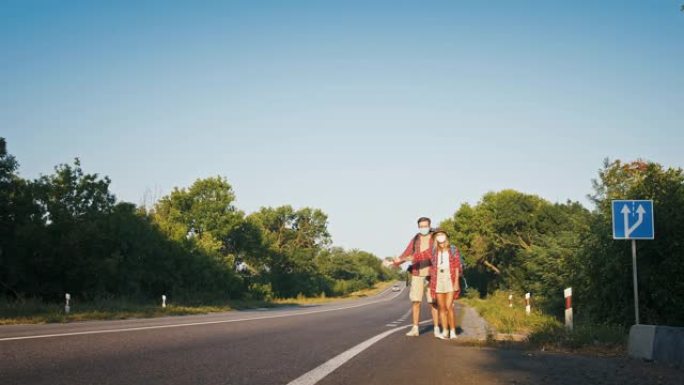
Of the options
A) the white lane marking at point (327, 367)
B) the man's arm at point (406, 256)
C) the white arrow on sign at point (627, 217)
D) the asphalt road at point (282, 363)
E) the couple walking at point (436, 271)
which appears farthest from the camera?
the man's arm at point (406, 256)

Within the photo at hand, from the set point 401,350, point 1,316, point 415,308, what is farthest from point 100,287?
point 401,350

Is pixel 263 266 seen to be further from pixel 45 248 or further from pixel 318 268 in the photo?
pixel 45 248

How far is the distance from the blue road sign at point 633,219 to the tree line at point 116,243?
70.5 ft

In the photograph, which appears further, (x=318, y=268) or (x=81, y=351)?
(x=318, y=268)

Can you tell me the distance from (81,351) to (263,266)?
60387 millimetres

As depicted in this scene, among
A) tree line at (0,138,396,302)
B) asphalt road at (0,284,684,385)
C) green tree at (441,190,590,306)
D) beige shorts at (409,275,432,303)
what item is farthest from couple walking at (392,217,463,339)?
green tree at (441,190,590,306)

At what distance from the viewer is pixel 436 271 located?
9859mm

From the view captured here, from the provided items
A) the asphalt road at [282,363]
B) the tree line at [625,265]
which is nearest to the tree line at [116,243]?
the asphalt road at [282,363]

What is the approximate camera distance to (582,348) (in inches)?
313

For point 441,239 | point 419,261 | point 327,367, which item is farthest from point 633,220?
point 327,367

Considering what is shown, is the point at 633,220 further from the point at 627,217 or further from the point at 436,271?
the point at 436,271

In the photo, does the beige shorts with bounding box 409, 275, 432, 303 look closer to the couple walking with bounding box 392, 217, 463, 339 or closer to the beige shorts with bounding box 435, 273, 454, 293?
the couple walking with bounding box 392, 217, 463, 339

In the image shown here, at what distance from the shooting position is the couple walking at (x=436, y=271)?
9695mm

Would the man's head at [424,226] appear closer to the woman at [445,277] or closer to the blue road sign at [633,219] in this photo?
the woman at [445,277]
